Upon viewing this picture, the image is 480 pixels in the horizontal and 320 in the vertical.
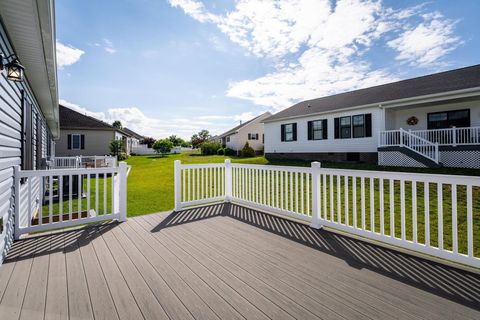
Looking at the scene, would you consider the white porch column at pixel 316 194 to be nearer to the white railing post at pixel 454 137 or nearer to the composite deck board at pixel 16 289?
A: the composite deck board at pixel 16 289

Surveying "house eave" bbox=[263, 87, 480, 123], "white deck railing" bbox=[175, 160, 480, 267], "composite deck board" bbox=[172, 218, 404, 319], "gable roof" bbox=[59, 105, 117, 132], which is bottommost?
"composite deck board" bbox=[172, 218, 404, 319]

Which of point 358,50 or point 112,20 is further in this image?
point 358,50

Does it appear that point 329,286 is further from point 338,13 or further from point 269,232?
point 338,13

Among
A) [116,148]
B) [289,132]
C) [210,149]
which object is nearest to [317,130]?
[289,132]

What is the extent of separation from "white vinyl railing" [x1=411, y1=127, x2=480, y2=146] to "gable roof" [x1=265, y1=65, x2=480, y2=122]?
1.81 metres

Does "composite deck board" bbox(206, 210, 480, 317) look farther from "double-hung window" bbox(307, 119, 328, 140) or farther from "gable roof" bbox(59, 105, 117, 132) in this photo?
"gable roof" bbox(59, 105, 117, 132)

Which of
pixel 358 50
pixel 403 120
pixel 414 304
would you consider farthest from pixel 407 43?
pixel 414 304

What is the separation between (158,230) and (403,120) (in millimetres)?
13378

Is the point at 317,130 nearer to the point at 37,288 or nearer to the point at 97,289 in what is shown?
the point at 97,289

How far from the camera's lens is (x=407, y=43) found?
960 centimetres

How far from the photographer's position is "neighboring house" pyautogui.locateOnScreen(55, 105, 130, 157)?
19031 millimetres

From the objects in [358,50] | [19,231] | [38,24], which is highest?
[358,50]

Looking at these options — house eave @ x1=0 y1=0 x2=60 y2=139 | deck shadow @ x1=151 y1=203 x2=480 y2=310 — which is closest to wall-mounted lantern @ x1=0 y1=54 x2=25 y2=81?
house eave @ x1=0 y1=0 x2=60 y2=139

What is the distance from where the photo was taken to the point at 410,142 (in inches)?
411
